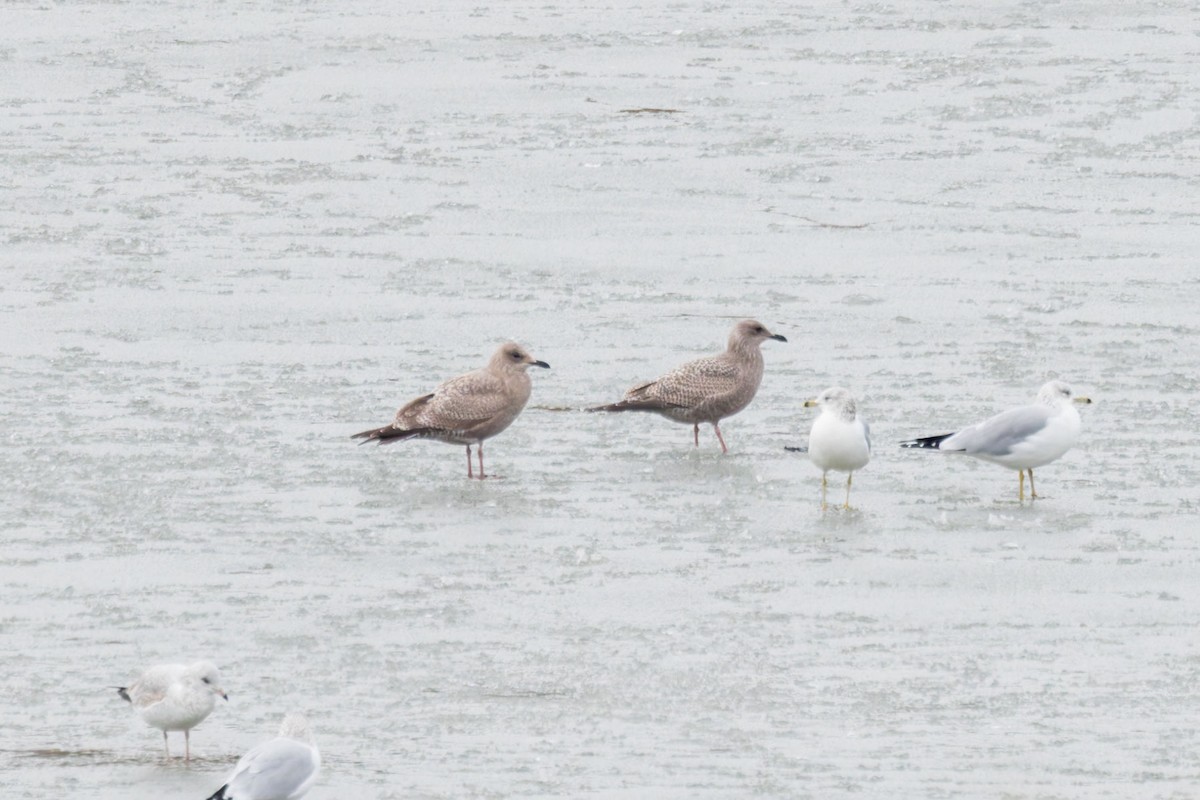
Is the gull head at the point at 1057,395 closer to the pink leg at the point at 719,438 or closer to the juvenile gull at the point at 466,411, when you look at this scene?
the pink leg at the point at 719,438

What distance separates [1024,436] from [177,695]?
4.18 meters

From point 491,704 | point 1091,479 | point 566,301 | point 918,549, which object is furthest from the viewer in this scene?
point 566,301

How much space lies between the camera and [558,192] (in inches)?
566

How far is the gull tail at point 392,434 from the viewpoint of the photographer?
33.6 ft

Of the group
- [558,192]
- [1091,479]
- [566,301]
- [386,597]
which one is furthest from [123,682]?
[558,192]

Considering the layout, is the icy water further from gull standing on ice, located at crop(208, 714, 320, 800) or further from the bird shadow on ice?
gull standing on ice, located at crop(208, 714, 320, 800)

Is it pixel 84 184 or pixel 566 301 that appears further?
pixel 84 184

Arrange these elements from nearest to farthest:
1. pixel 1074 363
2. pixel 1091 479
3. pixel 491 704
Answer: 1. pixel 491 704
2. pixel 1091 479
3. pixel 1074 363

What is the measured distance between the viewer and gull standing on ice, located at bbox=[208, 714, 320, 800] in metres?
6.40

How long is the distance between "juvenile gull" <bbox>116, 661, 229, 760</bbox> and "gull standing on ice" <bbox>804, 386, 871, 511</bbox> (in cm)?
333

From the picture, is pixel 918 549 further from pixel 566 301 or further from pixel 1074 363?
pixel 566 301

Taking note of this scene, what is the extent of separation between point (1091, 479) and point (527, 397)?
8.39 ft

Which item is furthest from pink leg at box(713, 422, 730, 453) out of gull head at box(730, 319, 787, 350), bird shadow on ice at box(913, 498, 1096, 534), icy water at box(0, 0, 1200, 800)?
bird shadow on ice at box(913, 498, 1096, 534)

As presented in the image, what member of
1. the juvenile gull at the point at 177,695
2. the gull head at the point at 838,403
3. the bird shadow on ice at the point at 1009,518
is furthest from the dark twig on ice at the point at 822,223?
the juvenile gull at the point at 177,695
